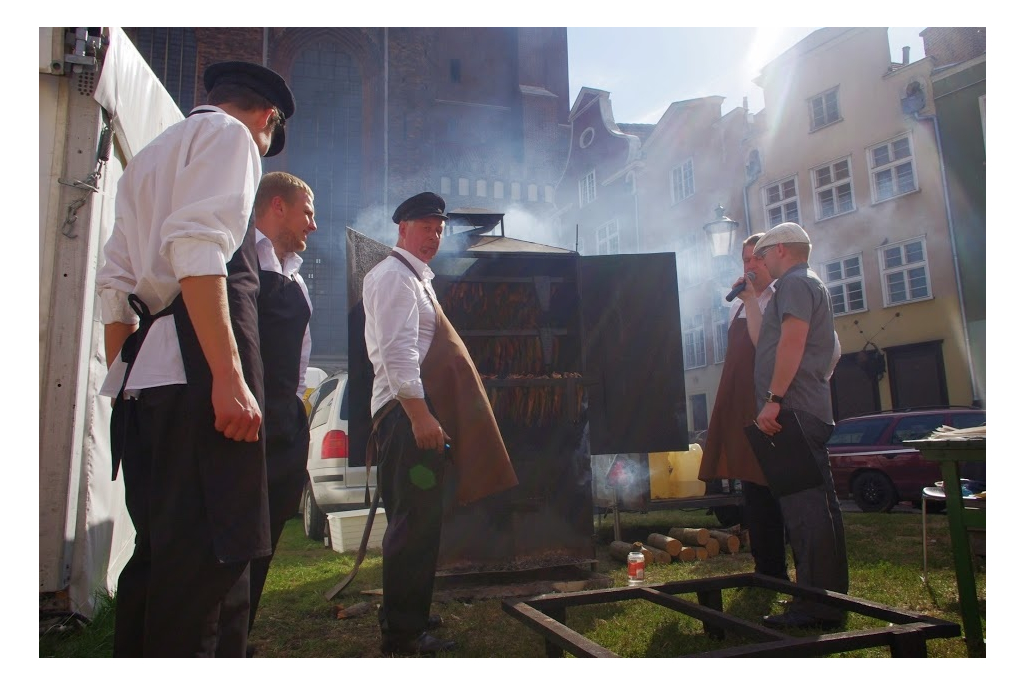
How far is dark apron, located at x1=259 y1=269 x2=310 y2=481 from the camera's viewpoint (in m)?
1.99

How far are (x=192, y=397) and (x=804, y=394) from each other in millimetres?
2647

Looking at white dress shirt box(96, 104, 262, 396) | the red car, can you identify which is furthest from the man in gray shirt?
the red car

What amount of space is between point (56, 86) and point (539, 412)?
305 cm

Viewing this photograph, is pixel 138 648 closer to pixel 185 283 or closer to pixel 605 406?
pixel 185 283

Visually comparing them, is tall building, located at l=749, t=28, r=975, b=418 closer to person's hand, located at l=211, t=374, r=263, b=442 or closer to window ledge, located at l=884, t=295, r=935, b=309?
window ledge, located at l=884, t=295, r=935, b=309

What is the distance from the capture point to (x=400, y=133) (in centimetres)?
1888

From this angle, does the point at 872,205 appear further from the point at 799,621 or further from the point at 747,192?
the point at 799,621

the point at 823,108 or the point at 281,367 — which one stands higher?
the point at 823,108

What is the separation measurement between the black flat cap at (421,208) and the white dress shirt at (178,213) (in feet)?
5.09

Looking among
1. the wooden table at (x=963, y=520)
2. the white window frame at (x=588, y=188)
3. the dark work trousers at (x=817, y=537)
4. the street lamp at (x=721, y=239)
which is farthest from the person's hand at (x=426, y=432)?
the white window frame at (x=588, y=188)

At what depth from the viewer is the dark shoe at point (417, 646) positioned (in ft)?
9.06

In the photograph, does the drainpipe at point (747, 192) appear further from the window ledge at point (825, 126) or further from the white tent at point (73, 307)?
the white tent at point (73, 307)

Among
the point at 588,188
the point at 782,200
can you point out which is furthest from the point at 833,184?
the point at 588,188

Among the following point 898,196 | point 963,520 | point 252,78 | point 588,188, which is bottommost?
point 963,520
